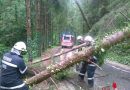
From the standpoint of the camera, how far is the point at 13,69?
7648mm

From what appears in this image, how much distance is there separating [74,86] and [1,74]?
4033 millimetres

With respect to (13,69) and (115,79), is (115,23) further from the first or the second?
(13,69)

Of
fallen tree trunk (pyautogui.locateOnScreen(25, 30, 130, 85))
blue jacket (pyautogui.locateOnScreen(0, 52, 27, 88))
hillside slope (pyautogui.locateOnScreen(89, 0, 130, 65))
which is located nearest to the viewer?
blue jacket (pyautogui.locateOnScreen(0, 52, 27, 88))

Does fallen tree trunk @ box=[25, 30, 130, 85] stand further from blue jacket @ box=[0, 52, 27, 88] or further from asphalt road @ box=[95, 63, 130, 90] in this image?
asphalt road @ box=[95, 63, 130, 90]

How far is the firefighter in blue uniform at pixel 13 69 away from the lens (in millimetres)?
7594

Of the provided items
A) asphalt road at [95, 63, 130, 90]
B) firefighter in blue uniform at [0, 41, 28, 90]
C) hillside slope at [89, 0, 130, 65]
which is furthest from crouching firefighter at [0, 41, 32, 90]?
hillside slope at [89, 0, 130, 65]

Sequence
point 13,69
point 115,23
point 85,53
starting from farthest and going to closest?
point 115,23 < point 85,53 < point 13,69

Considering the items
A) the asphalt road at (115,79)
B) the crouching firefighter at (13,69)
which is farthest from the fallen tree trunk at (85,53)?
the asphalt road at (115,79)

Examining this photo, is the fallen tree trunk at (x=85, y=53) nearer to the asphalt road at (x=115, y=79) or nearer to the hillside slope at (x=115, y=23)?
the asphalt road at (x=115, y=79)

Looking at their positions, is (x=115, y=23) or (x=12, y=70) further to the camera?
(x=115, y=23)

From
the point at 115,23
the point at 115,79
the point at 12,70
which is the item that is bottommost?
the point at 115,79

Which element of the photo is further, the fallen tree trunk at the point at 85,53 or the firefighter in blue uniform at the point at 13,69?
the fallen tree trunk at the point at 85,53

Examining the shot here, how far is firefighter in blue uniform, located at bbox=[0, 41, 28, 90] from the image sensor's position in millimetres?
7594

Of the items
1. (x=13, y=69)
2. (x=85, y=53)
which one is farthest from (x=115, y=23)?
(x=13, y=69)
